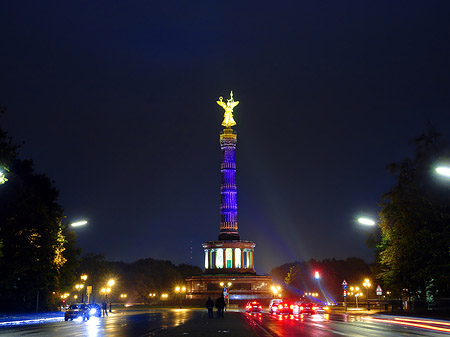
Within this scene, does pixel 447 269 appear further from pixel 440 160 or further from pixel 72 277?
pixel 72 277

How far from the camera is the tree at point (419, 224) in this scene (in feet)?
142

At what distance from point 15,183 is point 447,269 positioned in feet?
124

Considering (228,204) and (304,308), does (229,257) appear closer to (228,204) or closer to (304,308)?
(228,204)

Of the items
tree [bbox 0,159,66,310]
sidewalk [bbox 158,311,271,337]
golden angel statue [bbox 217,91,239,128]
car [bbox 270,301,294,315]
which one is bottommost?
sidewalk [bbox 158,311,271,337]

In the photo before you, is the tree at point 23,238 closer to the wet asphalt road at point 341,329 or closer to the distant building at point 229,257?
the wet asphalt road at point 341,329

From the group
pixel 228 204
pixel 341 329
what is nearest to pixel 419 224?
pixel 341 329

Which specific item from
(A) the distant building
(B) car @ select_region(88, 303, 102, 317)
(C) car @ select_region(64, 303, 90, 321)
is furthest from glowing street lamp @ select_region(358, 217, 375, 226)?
(A) the distant building

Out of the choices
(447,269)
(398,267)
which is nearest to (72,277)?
(398,267)

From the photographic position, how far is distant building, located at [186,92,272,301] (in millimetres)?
117625

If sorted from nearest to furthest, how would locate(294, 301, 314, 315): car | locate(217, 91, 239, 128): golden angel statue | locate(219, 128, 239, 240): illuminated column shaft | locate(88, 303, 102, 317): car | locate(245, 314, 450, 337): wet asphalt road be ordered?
locate(245, 314, 450, 337): wet asphalt road < locate(294, 301, 314, 315): car < locate(88, 303, 102, 317): car < locate(219, 128, 239, 240): illuminated column shaft < locate(217, 91, 239, 128): golden angel statue

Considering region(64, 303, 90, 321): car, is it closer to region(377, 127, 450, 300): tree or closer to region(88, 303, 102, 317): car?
region(88, 303, 102, 317): car

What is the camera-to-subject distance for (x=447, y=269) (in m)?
42.3

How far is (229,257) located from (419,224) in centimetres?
8303

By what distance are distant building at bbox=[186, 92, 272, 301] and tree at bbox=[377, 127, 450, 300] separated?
68854 millimetres
